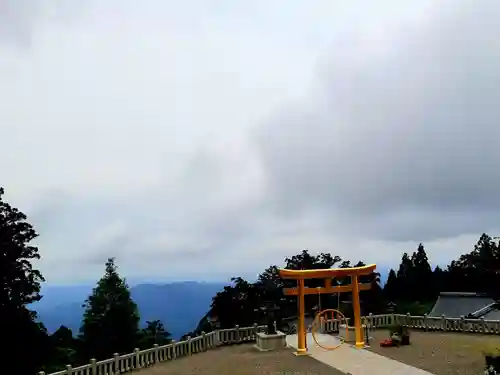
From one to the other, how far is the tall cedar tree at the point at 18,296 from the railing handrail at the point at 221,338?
562 cm

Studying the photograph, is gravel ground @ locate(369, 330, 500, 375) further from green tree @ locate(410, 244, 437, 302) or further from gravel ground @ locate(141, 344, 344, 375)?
green tree @ locate(410, 244, 437, 302)

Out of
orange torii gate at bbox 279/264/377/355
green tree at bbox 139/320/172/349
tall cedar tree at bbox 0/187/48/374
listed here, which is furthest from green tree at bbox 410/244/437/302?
tall cedar tree at bbox 0/187/48/374

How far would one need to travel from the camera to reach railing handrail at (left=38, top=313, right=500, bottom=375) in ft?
40.2

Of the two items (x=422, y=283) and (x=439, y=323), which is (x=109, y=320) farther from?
(x=422, y=283)

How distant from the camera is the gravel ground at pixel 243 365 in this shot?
12.2 meters

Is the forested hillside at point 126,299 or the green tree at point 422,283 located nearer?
the forested hillside at point 126,299

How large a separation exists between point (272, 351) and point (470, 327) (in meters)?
7.05

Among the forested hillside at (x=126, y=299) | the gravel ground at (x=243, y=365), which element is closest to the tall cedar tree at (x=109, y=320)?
the forested hillside at (x=126, y=299)

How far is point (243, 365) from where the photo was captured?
43.1ft

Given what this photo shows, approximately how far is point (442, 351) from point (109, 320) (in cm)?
1657

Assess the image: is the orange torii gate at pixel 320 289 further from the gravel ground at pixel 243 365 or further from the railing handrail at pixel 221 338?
the railing handrail at pixel 221 338

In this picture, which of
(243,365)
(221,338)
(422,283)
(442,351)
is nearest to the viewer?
(243,365)

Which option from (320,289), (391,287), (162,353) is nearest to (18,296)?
(162,353)

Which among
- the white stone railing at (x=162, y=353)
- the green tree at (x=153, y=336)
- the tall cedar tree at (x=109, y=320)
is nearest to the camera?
the white stone railing at (x=162, y=353)
